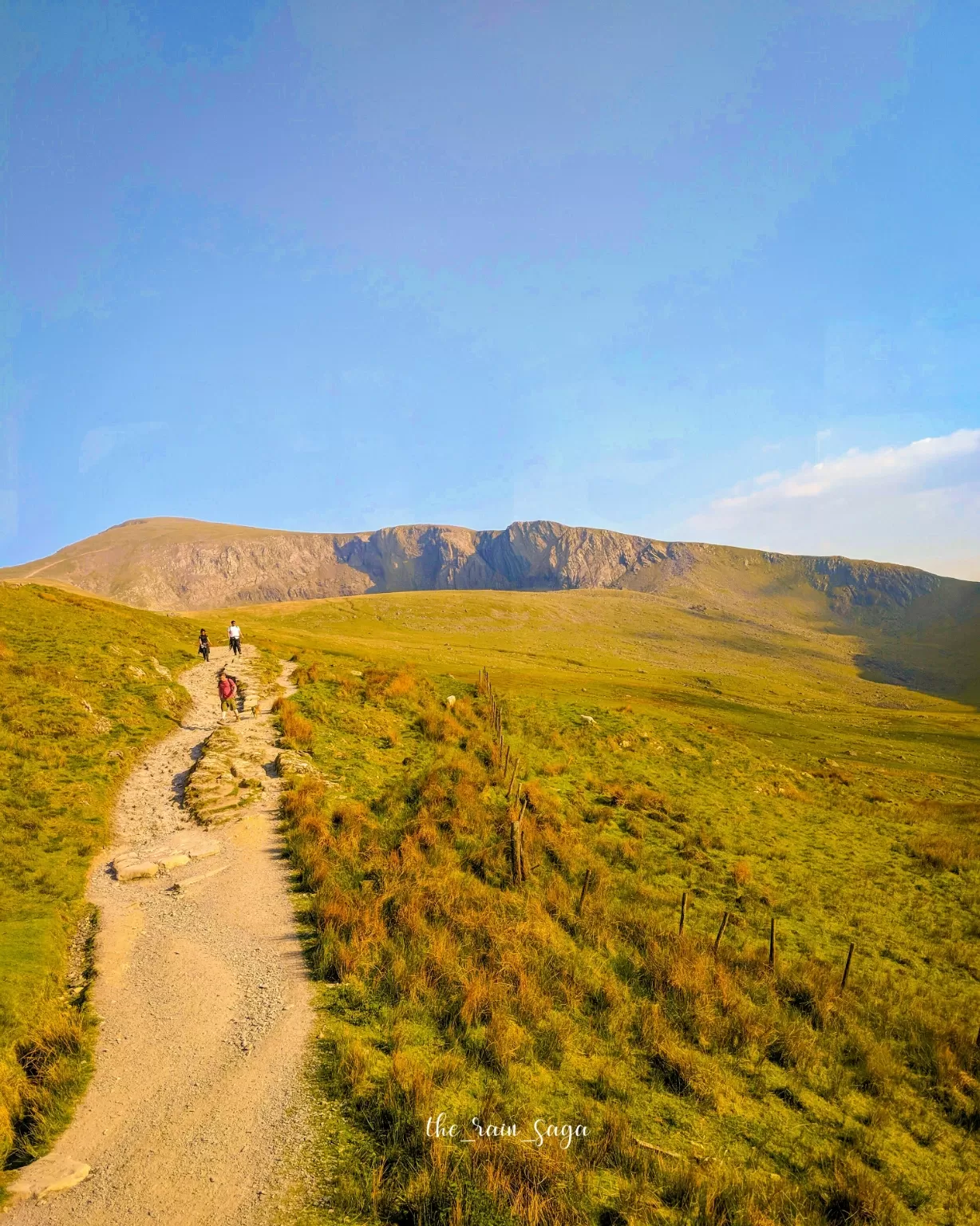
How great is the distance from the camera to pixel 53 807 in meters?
17.3

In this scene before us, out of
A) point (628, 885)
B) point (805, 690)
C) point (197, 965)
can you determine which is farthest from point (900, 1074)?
point (805, 690)

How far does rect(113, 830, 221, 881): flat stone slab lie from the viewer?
596 inches

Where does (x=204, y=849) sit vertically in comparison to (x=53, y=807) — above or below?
below

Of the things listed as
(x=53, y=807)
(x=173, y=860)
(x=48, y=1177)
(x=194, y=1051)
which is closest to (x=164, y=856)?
(x=173, y=860)

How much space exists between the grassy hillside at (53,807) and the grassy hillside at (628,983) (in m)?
4.20

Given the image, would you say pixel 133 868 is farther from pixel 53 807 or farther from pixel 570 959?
pixel 570 959

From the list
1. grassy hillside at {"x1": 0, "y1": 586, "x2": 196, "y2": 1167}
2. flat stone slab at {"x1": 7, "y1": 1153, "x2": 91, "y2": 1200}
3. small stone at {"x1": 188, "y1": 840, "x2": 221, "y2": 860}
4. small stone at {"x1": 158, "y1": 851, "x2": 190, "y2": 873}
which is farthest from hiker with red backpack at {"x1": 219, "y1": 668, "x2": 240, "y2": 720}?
flat stone slab at {"x1": 7, "y1": 1153, "x2": 91, "y2": 1200}

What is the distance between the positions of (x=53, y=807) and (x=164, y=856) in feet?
14.3

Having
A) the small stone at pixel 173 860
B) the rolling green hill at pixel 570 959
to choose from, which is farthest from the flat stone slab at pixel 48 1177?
the small stone at pixel 173 860

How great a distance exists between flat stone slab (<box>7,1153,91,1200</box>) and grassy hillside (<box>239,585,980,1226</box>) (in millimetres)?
3212

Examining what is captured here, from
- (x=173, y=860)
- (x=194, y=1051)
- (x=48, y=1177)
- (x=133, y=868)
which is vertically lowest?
(x=194, y=1051)

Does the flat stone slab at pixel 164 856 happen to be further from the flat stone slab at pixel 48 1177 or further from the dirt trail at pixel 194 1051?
the flat stone slab at pixel 48 1177

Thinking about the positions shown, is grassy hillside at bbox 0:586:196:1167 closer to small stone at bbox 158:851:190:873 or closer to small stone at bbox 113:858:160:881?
small stone at bbox 113:858:160:881

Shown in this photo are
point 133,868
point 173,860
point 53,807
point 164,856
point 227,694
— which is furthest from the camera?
point 227,694
